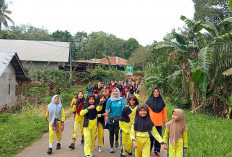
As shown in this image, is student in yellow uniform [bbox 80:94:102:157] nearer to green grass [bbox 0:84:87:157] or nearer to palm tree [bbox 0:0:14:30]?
green grass [bbox 0:84:87:157]

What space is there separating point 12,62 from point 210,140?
41.8 ft

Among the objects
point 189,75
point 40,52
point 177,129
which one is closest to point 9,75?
point 189,75

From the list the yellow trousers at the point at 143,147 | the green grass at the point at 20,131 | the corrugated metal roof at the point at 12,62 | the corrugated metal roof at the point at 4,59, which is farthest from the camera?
the corrugated metal roof at the point at 12,62

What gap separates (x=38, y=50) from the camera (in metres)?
32.4

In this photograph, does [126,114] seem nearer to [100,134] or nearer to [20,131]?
[100,134]

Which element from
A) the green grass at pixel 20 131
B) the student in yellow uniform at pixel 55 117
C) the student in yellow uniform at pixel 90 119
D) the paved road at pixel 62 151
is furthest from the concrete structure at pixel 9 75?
the student in yellow uniform at pixel 90 119

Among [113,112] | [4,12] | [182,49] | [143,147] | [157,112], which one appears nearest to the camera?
[143,147]

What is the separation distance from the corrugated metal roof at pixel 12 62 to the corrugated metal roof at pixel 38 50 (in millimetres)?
13451

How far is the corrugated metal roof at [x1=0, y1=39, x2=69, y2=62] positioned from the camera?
30672 millimetres

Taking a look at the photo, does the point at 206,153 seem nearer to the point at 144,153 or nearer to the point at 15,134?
the point at 144,153

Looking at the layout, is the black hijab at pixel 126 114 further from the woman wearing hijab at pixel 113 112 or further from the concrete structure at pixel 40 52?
the concrete structure at pixel 40 52

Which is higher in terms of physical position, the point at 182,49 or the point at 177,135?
the point at 182,49

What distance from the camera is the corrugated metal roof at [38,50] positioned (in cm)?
3067

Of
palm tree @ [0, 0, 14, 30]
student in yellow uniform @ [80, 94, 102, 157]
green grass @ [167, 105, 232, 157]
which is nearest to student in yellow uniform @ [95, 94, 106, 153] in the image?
student in yellow uniform @ [80, 94, 102, 157]
